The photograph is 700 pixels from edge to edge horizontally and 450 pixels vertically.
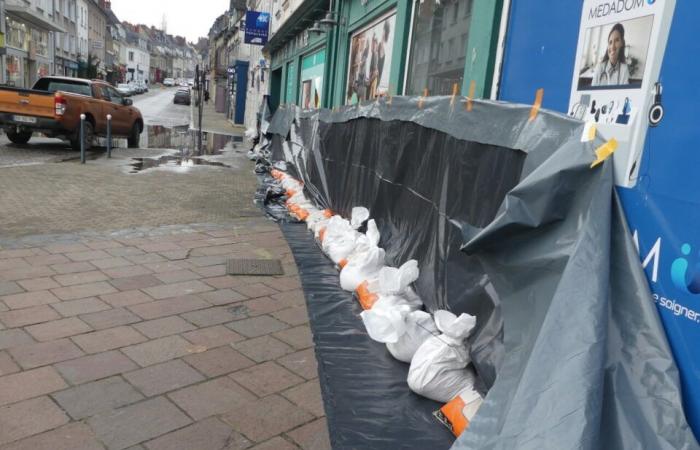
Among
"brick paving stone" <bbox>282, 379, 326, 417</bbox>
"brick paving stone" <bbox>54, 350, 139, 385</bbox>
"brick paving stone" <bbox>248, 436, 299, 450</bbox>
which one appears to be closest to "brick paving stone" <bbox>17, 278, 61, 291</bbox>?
"brick paving stone" <bbox>54, 350, 139, 385</bbox>

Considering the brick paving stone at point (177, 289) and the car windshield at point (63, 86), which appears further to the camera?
the car windshield at point (63, 86)

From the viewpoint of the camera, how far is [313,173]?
316 inches

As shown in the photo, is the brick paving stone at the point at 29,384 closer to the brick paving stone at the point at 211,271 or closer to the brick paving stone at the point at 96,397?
the brick paving stone at the point at 96,397

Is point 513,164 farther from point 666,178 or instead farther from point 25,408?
point 25,408

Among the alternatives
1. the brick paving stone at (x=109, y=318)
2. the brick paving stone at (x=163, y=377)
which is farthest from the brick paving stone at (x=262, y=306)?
the brick paving stone at (x=163, y=377)

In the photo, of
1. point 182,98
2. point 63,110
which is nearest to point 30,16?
point 182,98

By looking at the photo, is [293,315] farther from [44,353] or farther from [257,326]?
[44,353]

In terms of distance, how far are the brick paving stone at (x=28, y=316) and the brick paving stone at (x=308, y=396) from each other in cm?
186

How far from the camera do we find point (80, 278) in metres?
4.57

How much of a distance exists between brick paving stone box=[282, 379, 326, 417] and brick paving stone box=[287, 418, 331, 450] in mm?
100

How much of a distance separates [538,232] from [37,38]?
40.6 metres

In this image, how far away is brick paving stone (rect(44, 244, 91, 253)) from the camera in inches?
207

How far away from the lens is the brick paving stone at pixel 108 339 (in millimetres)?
3408

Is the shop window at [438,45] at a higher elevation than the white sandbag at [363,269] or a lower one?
higher
